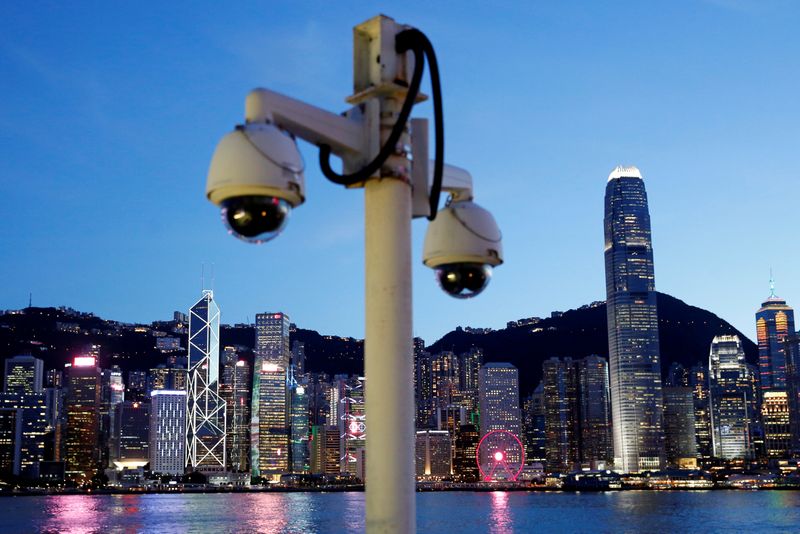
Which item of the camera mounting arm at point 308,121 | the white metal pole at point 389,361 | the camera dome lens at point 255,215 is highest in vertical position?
the camera mounting arm at point 308,121

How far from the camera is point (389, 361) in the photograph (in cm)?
311

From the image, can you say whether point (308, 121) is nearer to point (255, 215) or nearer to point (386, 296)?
point (255, 215)

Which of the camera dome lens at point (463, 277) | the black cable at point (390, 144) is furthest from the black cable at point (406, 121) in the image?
the camera dome lens at point (463, 277)

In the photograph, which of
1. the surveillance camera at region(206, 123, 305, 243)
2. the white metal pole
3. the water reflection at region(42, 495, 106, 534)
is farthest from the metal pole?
the water reflection at region(42, 495, 106, 534)

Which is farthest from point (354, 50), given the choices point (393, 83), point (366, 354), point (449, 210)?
point (366, 354)

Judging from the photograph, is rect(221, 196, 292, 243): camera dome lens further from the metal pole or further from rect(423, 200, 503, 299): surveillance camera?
rect(423, 200, 503, 299): surveillance camera

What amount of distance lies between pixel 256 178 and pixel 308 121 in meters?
0.26

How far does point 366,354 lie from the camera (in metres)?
3.13

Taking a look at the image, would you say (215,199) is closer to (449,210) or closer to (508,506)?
(449,210)

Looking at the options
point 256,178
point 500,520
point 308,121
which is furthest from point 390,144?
point 500,520

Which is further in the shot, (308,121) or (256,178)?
(308,121)

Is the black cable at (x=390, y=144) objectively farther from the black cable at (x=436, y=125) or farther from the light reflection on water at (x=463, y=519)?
the light reflection on water at (x=463, y=519)

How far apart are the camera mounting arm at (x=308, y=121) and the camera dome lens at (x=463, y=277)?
2.37ft

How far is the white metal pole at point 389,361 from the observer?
308 centimetres
